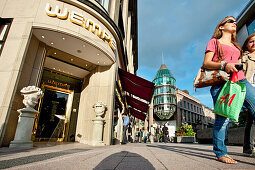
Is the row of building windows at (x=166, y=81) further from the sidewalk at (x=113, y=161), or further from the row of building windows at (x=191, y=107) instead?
the sidewalk at (x=113, y=161)

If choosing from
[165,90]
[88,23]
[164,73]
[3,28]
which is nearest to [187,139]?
[88,23]

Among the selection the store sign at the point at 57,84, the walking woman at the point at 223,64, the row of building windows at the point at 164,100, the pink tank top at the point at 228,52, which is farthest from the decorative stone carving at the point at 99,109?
the row of building windows at the point at 164,100

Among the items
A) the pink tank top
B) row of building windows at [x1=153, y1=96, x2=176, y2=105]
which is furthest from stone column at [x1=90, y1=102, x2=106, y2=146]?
row of building windows at [x1=153, y1=96, x2=176, y2=105]

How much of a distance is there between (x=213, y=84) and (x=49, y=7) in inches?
245

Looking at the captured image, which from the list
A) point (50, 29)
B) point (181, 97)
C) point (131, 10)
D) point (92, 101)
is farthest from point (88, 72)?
point (181, 97)

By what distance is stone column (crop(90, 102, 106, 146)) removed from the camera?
5.81 metres

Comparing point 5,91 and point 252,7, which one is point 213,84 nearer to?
point 5,91

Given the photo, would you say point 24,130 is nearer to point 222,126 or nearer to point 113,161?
point 113,161

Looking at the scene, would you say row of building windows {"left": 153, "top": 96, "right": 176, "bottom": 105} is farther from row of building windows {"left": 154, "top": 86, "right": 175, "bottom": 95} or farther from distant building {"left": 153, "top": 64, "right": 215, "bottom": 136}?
row of building windows {"left": 154, "top": 86, "right": 175, "bottom": 95}

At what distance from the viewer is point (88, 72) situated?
8453mm

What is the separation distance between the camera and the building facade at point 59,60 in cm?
438

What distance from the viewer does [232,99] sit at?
1675 mm

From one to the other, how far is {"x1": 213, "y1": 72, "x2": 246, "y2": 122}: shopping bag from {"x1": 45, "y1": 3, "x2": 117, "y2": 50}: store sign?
225 inches

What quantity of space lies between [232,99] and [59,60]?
25.4 feet
